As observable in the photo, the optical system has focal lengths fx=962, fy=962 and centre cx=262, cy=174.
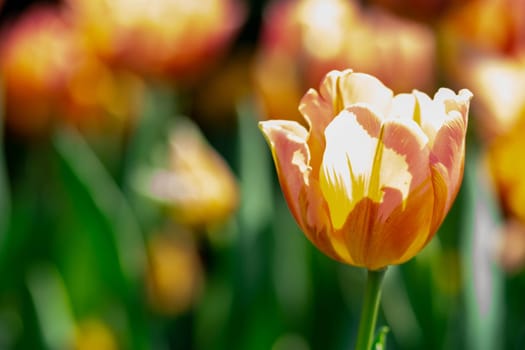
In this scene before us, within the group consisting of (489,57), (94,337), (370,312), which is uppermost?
(489,57)

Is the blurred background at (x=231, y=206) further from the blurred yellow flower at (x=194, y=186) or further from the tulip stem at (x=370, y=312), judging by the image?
the tulip stem at (x=370, y=312)

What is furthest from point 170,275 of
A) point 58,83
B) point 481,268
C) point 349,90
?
point 349,90

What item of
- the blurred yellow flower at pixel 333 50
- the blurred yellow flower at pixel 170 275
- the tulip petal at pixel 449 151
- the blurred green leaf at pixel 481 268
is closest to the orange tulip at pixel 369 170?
the tulip petal at pixel 449 151

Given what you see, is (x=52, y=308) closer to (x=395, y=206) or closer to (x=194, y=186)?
(x=194, y=186)

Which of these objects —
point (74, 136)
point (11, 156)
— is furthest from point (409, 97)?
point (11, 156)

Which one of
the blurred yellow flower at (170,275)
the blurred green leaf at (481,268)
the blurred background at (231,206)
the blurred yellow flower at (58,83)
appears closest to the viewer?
the blurred green leaf at (481,268)

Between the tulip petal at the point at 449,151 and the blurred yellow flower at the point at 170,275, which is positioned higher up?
the tulip petal at the point at 449,151
